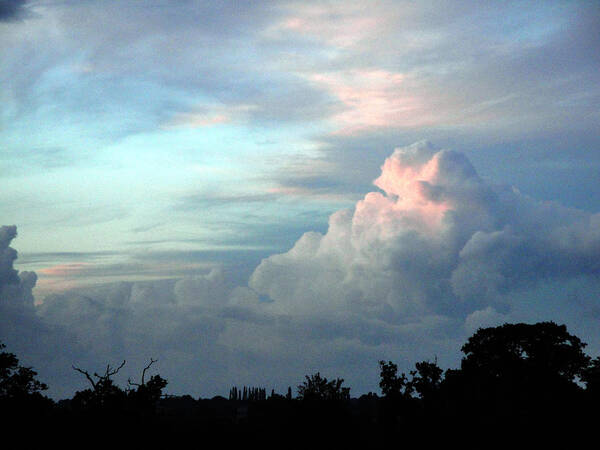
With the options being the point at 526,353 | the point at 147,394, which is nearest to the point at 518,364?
the point at 526,353

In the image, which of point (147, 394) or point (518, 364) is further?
point (518, 364)

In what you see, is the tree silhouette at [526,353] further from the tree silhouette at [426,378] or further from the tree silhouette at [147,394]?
the tree silhouette at [147,394]

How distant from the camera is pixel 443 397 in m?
83.5

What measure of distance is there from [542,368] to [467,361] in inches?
357

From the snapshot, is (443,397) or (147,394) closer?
(147,394)

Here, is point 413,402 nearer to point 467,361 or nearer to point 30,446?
point 467,361

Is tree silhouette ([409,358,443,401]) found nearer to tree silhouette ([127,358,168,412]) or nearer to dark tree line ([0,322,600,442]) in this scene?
dark tree line ([0,322,600,442])

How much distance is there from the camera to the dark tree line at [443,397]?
56828mm

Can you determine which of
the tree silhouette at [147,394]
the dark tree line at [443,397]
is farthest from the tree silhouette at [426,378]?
the tree silhouette at [147,394]

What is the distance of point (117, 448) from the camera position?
52.2 metres

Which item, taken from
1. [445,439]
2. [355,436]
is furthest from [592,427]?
[355,436]

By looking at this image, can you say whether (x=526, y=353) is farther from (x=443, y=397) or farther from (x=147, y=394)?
(x=147, y=394)

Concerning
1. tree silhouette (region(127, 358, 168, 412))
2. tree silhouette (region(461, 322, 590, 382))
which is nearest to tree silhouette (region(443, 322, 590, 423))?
tree silhouette (region(461, 322, 590, 382))

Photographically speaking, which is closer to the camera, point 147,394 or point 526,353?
point 147,394
